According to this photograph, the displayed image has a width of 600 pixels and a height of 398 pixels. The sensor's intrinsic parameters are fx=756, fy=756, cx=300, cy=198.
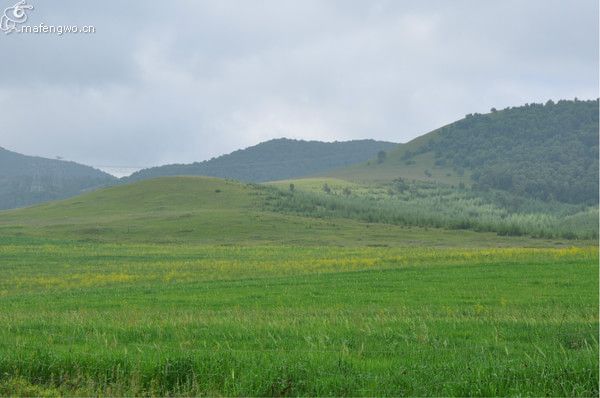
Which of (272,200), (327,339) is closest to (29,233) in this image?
(272,200)

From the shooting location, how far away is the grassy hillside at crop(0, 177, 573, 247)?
81.5 meters

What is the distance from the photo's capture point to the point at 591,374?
953 cm

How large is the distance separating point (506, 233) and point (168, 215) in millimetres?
44765

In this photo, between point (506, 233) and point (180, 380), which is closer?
point (180, 380)

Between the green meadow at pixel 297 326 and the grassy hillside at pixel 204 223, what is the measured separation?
26.9m

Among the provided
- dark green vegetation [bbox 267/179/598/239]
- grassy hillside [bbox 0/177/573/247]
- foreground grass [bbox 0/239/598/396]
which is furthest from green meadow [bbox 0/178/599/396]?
dark green vegetation [bbox 267/179/598/239]

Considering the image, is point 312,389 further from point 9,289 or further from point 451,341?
point 9,289

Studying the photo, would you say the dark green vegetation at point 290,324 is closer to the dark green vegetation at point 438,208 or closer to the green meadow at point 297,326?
the green meadow at point 297,326

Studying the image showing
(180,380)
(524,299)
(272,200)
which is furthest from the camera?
(272,200)

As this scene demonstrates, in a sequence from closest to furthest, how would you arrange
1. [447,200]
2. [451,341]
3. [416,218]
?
[451,341], [416,218], [447,200]

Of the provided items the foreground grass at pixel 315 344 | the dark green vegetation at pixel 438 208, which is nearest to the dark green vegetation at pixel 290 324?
the foreground grass at pixel 315 344

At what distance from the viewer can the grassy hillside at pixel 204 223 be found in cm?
8150

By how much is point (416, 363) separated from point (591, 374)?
227cm

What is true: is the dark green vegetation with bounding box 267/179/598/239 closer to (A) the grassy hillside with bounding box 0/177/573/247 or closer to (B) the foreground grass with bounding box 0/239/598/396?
(A) the grassy hillside with bounding box 0/177/573/247
